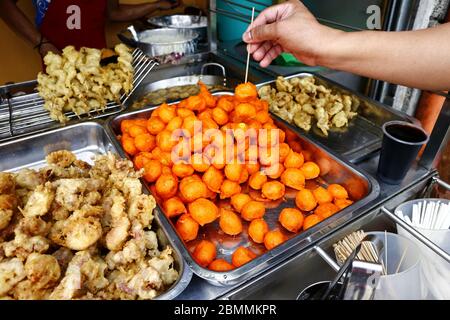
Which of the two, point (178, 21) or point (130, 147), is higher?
point (178, 21)

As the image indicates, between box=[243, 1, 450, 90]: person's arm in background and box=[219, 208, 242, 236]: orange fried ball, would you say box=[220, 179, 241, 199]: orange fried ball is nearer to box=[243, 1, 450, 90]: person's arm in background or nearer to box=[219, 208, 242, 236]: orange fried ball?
box=[219, 208, 242, 236]: orange fried ball

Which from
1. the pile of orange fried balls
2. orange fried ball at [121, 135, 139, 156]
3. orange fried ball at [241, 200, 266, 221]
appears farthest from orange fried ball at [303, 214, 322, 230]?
orange fried ball at [121, 135, 139, 156]

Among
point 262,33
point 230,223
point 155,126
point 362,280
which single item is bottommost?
point 230,223

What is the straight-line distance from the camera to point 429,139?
1.75 m

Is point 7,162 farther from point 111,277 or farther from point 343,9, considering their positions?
point 343,9

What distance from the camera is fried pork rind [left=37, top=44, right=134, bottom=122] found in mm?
2164

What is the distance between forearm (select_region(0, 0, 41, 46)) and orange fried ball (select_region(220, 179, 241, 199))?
134 inches

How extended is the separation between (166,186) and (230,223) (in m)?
0.36

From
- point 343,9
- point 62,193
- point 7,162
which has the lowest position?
point 7,162

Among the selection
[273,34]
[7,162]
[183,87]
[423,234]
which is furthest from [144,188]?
[183,87]

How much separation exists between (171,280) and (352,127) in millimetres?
1763

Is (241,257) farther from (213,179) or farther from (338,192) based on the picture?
(338,192)

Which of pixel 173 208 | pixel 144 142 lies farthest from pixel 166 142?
pixel 173 208

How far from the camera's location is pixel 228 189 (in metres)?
1.67
